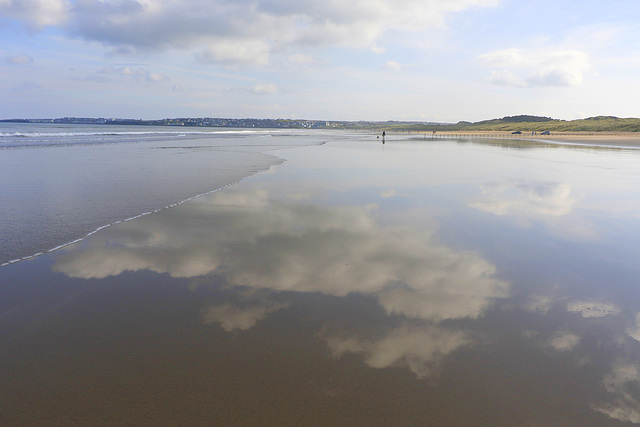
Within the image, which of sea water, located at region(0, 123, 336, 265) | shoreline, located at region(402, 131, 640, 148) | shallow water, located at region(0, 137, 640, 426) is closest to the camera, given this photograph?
shallow water, located at region(0, 137, 640, 426)

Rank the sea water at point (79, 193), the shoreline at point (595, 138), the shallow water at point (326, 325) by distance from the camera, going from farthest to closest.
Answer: the shoreline at point (595, 138), the sea water at point (79, 193), the shallow water at point (326, 325)

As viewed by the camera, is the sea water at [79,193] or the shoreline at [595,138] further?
the shoreline at [595,138]

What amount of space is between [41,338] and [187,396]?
229 cm

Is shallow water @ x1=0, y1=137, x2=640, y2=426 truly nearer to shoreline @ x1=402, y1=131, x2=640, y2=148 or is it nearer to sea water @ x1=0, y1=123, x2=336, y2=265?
sea water @ x1=0, y1=123, x2=336, y2=265

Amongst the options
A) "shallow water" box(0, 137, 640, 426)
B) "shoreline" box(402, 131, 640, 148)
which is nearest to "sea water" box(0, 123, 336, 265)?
"shallow water" box(0, 137, 640, 426)

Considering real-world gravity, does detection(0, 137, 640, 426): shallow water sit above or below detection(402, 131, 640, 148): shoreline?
below

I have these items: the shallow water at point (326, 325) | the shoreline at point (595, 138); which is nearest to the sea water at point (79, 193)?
the shallow water at point (326, 325)

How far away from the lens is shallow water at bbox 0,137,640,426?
11.3 feet

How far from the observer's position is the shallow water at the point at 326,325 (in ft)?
11.3

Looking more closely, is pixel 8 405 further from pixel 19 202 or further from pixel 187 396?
pixel 19 202

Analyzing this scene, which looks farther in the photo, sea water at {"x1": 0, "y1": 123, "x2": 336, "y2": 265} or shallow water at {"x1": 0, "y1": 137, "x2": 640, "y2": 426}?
sea water at {"x1": 0, "y1": 123, "x2": 336, "y2": 265}

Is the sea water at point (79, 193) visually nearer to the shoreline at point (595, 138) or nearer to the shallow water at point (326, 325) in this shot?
the shallow water at point (326, 325)

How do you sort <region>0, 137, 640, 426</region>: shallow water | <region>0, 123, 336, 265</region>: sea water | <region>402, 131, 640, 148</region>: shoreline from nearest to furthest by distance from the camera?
<region>0, 137, 640, 426</region>: shallow water < <region>0, 123, 336, 265</region>: sea water < <region>402, 131, 640, 148</region>: shoreline

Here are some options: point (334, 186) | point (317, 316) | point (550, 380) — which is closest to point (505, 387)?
point (550, 380)
